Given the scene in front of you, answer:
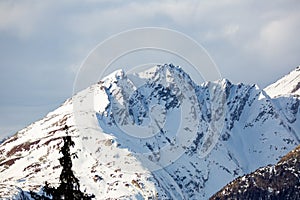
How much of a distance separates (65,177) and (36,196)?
8.40ft

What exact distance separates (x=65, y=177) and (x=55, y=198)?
162cm

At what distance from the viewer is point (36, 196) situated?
50.7m

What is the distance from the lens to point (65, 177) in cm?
5203

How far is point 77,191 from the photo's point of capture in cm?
5191

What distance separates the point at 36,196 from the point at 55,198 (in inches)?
60.4

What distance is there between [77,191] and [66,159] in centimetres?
238

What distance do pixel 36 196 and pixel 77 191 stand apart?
2.97 meters

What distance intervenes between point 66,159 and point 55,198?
282 cm

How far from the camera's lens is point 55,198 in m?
51.6

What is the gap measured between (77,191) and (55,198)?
63.2 inches

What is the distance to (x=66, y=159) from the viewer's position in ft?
171

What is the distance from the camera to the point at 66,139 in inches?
2047

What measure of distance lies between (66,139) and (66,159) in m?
1.41
